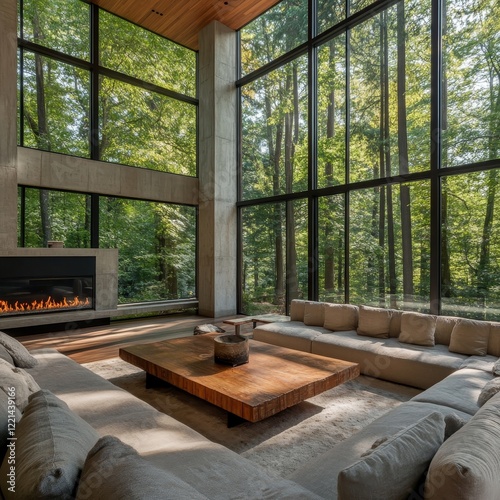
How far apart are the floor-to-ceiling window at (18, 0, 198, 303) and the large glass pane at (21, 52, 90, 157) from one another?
0.05 ft

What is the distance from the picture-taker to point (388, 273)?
16.3 ft

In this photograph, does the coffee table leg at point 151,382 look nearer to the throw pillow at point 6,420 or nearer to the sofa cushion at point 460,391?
the throw pillow at point 6,420

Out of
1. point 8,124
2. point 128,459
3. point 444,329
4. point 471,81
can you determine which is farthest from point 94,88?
point 128,459

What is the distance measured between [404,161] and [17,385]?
16.4 feet

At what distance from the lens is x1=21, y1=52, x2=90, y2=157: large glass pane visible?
569cm

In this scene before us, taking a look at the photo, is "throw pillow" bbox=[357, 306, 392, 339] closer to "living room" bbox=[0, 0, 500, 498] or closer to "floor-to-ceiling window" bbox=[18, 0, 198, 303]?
"living room" bbox=[0, 0, 500, 498]

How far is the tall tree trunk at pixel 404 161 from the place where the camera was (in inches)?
187

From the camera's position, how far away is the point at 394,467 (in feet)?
3.13

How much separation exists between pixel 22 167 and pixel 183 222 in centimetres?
306

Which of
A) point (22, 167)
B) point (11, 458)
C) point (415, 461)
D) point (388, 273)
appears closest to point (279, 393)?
point (415, 461)

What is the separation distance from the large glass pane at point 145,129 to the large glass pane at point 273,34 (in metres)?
1.68

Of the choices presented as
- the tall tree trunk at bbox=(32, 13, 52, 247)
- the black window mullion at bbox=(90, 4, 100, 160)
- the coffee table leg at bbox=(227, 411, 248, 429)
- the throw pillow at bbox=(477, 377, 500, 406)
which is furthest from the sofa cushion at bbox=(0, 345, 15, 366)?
the black window mullion at bbox=(90, 4, 100, 160)

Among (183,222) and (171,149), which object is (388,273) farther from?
(171,149)

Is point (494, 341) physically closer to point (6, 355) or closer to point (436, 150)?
point (436, 150)
